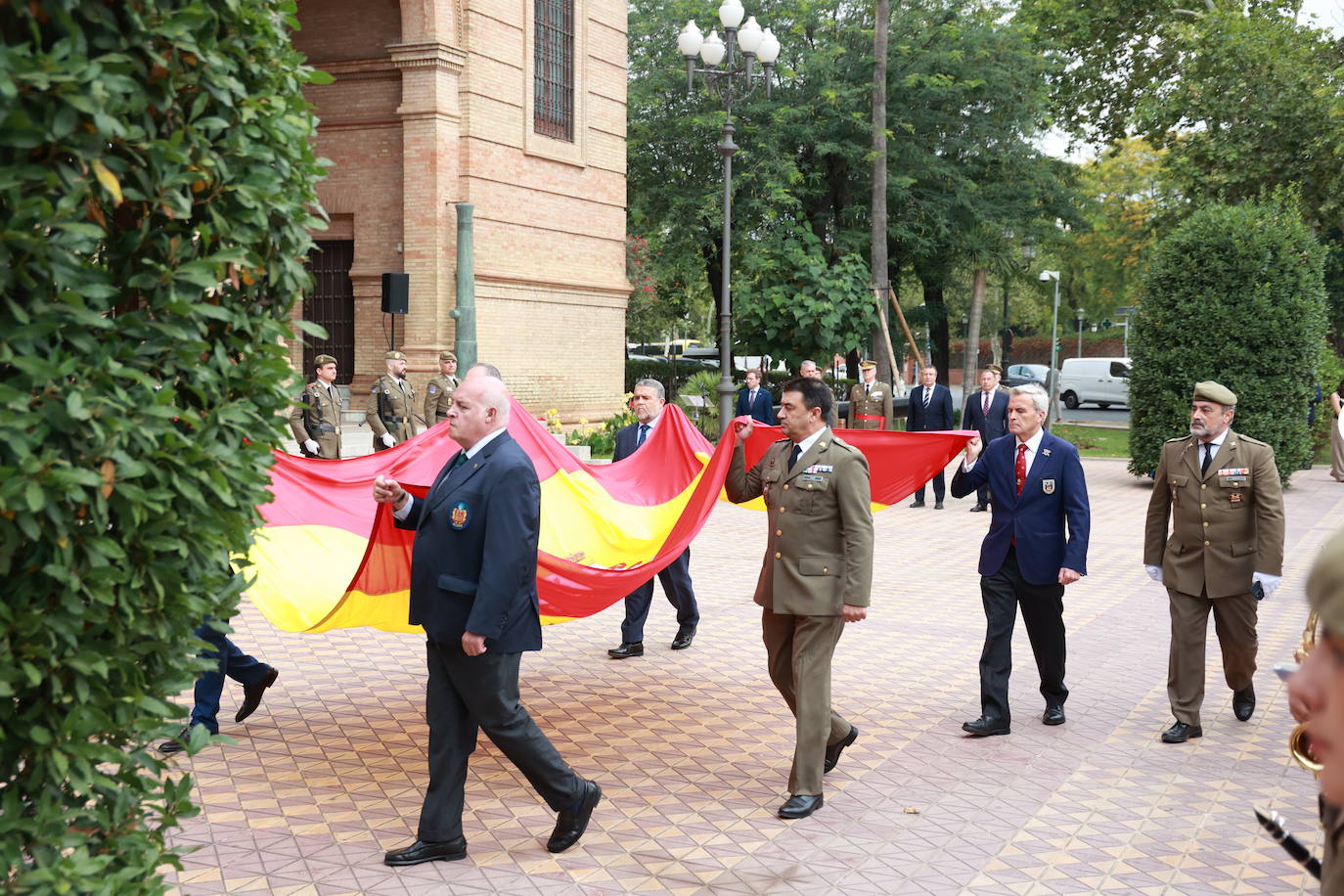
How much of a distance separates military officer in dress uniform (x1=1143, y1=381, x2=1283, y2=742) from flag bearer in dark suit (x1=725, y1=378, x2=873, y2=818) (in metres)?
2.38

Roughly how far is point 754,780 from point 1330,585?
5.36 metres

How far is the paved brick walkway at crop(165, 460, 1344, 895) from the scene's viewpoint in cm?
554

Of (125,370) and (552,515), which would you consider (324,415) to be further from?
(125,370)

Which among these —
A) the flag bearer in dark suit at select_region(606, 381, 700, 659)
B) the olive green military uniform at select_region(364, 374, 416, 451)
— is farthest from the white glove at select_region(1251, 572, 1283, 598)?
the olive green military uniform at select_region(364, 374, 416, 451)

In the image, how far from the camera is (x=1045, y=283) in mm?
63688

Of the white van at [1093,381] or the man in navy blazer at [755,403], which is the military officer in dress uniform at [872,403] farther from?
the white van at [1093,381]

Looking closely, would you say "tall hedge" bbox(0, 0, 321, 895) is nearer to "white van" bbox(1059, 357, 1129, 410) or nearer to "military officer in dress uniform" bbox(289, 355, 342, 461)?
"military officer in dress uniform" bbox(289, 355, 342, 461)

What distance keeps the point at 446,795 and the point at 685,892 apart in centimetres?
113

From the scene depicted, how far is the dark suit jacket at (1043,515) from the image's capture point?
7699mm

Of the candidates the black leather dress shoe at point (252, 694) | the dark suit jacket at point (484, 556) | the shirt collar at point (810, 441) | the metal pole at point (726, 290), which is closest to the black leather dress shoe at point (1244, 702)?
the shirt collar at point (810, 441)

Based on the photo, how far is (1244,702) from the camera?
8.12m

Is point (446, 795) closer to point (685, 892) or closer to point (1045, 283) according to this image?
point (685, 892)

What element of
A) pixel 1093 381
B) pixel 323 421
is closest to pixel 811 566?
pixel 323 421

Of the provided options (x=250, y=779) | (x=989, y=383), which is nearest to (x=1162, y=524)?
(x=250, y=779)
